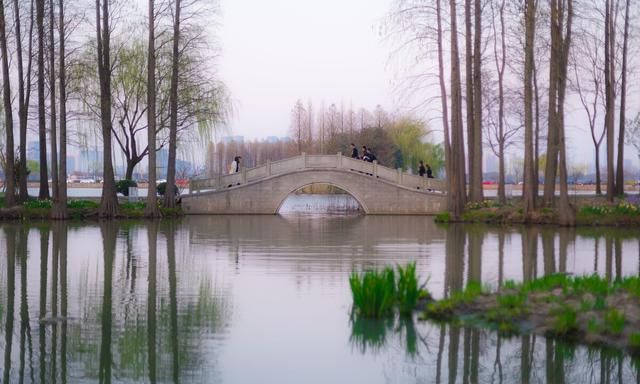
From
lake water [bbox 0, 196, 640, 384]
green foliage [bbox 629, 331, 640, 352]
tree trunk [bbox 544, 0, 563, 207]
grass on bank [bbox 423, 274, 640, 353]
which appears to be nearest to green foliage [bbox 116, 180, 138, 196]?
lake water [bbox 0, 196, 640, 384]

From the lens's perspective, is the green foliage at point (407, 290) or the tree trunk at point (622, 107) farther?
the tree trunk at point (622, 107)

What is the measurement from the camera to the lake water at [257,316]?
7.09 meters

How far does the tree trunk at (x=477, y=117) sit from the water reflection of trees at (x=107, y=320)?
1590 cm

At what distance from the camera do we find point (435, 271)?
13500mm

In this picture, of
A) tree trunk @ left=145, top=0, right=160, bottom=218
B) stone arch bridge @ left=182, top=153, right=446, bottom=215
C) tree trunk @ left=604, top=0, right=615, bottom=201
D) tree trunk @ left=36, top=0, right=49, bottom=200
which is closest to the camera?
tree trunk @ left=36, top=0, right=49, bottom=200

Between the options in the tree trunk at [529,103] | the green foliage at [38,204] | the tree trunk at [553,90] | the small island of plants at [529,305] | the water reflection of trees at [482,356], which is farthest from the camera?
the green foliage at [38,204]

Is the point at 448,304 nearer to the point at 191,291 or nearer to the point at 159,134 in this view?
the point at 191,291

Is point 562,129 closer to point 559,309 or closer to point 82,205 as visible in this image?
point 82,205

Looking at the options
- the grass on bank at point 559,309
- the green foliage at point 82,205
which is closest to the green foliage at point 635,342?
the grass on bank at point 559,309

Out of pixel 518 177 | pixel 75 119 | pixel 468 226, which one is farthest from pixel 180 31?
pixel 518 177

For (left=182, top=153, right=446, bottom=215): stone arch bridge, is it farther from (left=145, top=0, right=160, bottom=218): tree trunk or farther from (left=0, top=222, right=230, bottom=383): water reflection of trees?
(left=0, top=222, right=230, bottom=383): water reflection of trees

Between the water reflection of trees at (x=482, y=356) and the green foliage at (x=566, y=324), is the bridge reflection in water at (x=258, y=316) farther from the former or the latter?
the green foliage at (x=566, y=324)

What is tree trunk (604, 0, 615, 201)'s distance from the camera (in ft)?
101

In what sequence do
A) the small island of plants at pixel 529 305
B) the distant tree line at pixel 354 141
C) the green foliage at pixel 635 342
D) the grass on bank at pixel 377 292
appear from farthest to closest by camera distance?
the distant tree line at pixel 354 141
the grass on bank at pixel 377 292
the small island of plants at pixel 529 305
the green foliage at pixel 635 342
